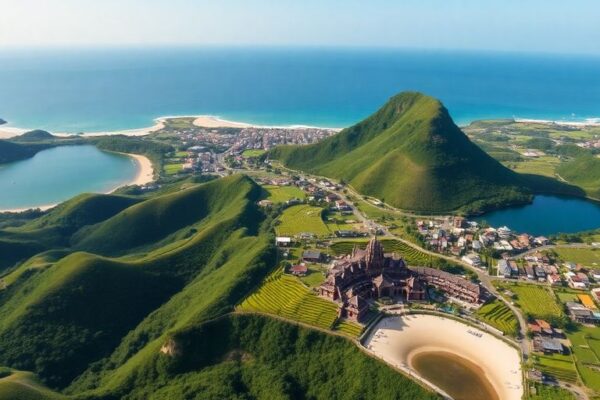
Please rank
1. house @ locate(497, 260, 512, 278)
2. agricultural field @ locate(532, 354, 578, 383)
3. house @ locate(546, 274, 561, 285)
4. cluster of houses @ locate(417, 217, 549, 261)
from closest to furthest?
agricultural field @ locate(532, 354, 578, 383)
house @ locate(546, 274, 561, 285)
house @ locate(497, 260, 512, 278)
cluster of houses @ locate(417, 217, 549, 261)

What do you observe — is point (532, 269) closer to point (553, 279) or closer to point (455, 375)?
point (553, 279)

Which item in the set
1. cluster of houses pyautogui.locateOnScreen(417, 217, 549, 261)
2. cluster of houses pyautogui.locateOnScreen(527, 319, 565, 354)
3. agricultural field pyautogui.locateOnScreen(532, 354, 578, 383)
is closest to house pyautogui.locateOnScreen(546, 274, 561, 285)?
cluster of houses pyautogui.locateOnScreen(417, 217, 549, 261)

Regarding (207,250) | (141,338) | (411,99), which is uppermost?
(411,99)

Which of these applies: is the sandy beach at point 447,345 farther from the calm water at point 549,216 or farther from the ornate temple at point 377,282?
the calm water at point 549,216

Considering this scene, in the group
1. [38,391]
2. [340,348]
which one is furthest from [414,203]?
[38,391]

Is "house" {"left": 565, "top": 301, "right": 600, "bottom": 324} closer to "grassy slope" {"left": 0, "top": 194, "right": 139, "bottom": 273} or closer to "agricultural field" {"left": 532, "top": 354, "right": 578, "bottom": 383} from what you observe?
"agricultural field" {"left": 532, "top": 354, "right": 578, "bottom": 383}

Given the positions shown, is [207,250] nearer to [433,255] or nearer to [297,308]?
[297,308]

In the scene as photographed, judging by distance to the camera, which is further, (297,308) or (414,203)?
(414,203)
